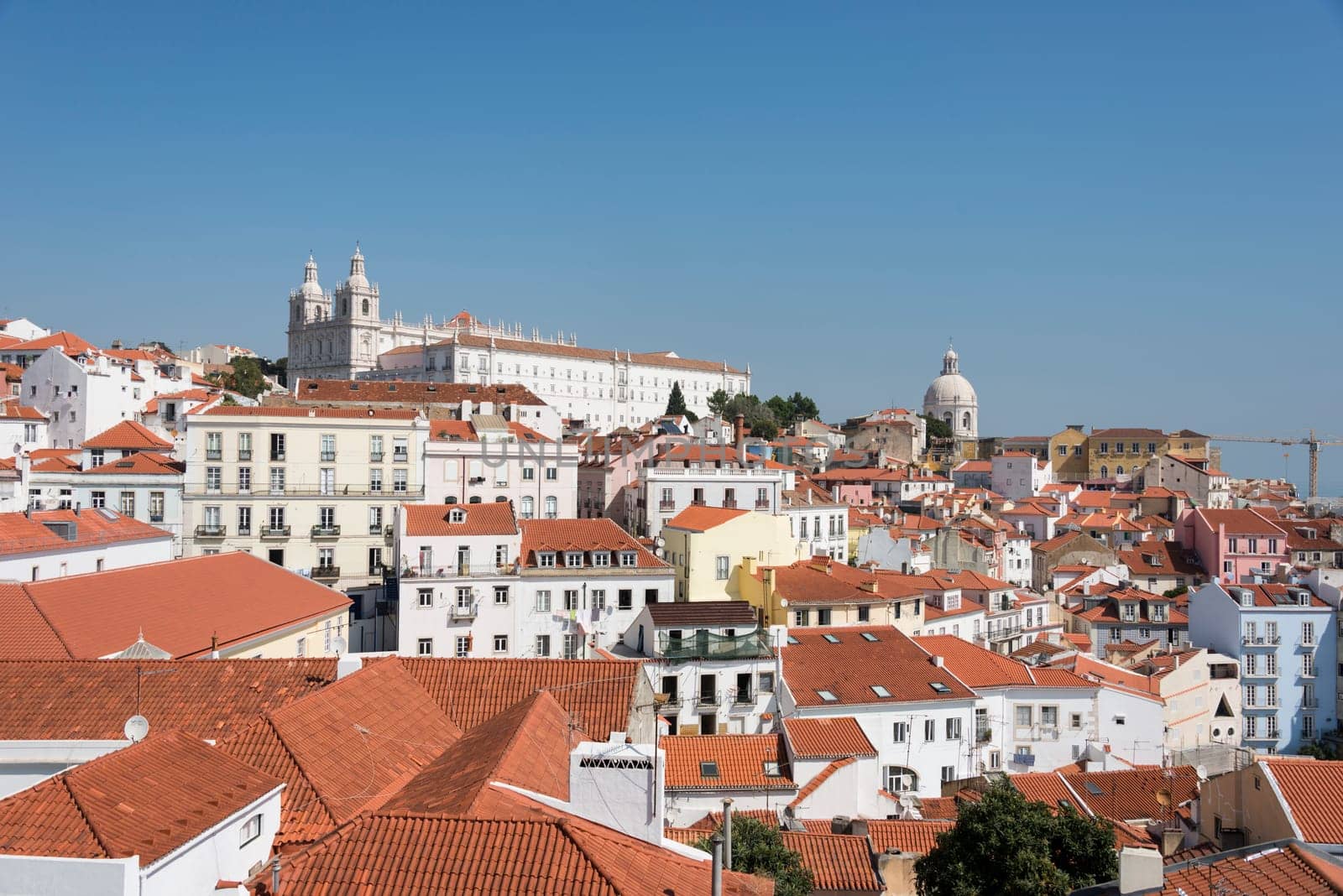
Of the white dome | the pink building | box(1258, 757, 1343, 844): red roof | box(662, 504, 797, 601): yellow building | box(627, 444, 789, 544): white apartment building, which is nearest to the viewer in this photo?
box(1258, 757, 1343, 844): red roof

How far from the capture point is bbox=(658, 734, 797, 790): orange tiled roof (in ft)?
71.7

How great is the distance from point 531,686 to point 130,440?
1425 inches

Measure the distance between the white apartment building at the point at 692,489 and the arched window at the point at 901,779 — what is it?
66.3 feet

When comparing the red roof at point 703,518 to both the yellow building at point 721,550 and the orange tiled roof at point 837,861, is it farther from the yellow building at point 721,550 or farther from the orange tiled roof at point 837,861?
the orange tiled roof at point 837,861

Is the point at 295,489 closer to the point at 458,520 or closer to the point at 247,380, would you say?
the point at 458,520

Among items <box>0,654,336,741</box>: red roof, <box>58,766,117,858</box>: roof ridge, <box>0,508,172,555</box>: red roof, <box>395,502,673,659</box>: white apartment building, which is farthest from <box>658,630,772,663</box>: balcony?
<box>58,766,117,858</box>: roof ridge

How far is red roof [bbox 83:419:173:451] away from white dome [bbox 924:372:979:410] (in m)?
139

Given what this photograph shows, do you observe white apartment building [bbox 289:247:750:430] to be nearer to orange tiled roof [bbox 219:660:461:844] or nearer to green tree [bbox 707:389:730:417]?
green tree [bbox 707:389:730:417]

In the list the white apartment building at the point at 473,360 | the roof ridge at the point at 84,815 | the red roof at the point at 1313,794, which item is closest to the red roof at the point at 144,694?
the roof ridge at the point at 84,815

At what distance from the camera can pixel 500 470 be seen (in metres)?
47.3

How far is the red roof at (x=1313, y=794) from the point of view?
1391cm

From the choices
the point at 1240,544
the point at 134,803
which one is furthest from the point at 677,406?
the point at 134,803

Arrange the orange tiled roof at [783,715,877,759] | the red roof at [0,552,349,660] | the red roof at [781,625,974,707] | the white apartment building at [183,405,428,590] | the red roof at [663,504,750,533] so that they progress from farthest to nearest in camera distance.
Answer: the white apartment building at [183,405,428,590], the red roof at [663,504,750,533], the red roof at [781,625,974,707], the orange tiled roof at [783,715,877,759], the red roof at [0,552,349,660]

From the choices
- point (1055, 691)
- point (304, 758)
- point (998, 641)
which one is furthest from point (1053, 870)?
point (998, 641)
